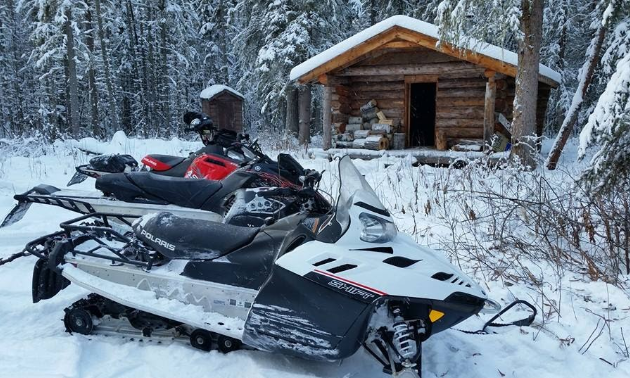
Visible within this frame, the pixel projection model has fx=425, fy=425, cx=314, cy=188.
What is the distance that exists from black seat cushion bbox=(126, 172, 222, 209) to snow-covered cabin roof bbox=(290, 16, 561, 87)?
6540mm

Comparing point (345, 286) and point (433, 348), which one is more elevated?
point (345, 286)

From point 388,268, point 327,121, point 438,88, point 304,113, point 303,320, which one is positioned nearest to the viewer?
point 388,268

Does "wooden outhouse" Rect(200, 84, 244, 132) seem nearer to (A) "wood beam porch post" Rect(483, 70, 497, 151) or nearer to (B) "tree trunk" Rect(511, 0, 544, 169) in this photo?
(A) "wood beam porch post" Rect(483, 70, 497, 151)

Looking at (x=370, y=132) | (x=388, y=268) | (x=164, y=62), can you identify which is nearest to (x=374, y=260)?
(x=388, y=268)

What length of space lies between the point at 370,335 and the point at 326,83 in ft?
32.3

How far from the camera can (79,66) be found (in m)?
24.1

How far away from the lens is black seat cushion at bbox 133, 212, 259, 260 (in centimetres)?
251

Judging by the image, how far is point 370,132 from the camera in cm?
1181

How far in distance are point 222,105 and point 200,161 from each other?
13.7m

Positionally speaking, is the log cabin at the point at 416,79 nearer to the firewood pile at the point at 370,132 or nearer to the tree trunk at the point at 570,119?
the firewood pile at the point at 370,132

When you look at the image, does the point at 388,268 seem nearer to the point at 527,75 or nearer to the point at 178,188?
the point at 178,188

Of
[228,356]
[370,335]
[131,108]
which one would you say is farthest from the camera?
[131,108]

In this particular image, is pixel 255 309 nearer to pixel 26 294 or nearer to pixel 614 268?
pixel 26 294

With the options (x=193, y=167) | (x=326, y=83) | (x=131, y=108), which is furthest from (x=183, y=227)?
(x=131, y=108)
